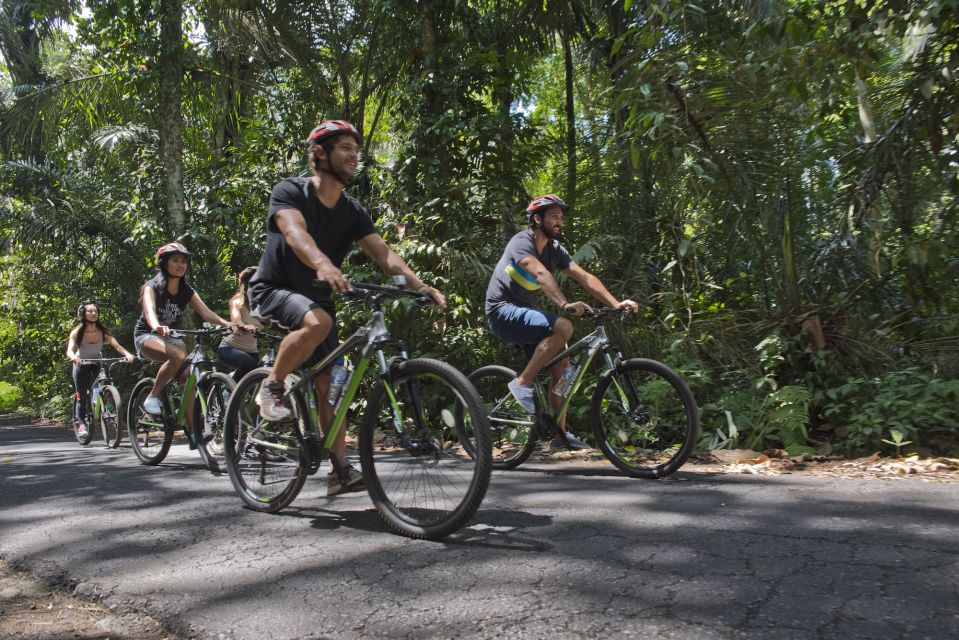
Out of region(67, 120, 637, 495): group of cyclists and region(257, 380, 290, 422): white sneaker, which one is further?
region(257, 380, 290, 422): white sneaker

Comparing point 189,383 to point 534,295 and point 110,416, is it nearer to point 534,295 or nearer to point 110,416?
point 110,416

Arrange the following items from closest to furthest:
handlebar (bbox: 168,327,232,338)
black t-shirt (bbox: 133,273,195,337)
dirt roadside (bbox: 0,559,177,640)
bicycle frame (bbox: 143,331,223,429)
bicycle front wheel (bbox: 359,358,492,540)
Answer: dirt roadside (bbox: 0,559,177,640), bicycle front wheel (bbox: 359,358,492,540), handlebar (bbox: 168,327,232,338), bicycle frame (bbox: 143,331,223,429), black t-shirt (bbox: 133,273,195,337)

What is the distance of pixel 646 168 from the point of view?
27.7 ft

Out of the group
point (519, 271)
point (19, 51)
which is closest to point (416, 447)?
point (519, 271)

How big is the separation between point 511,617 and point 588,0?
11029mm

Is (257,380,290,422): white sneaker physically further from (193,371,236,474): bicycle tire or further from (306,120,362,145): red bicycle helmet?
(193,371,236,474): bicycle tire

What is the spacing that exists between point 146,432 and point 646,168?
20.3ft

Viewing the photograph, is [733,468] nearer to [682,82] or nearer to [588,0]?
[682,82]

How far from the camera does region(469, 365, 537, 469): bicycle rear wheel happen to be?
579cm

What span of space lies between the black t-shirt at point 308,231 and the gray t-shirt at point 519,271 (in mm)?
1764

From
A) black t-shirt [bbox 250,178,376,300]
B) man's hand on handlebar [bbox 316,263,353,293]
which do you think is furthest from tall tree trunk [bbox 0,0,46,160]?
man's hand on handlebar [bbox 316,263,353,293]

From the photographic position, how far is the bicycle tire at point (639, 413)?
499cm

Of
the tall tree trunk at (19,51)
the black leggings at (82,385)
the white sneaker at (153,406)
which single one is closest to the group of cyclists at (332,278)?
the white sneaker at (153,406)

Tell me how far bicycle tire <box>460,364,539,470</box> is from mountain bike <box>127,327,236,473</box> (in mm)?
2328
